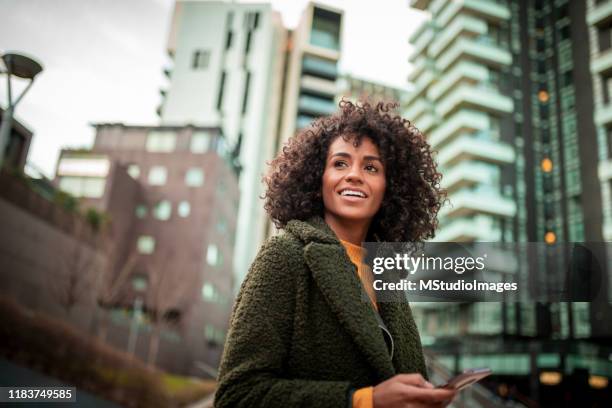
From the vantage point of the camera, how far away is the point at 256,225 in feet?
155

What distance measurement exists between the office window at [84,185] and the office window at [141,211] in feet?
10.9

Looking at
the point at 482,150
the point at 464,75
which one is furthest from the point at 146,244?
the point at 464,75

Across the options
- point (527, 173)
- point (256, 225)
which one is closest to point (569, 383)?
point (527, 173)

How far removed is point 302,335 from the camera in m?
1.55

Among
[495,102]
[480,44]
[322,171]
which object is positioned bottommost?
[322,171]

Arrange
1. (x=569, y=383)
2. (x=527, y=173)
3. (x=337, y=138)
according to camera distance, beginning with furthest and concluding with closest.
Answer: (x=527, y=173) < (x=569, y=383) < (x=337, y=138)

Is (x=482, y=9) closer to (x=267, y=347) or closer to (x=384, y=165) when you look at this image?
(x=384, y=165)

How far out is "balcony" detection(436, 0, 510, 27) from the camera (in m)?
30.9

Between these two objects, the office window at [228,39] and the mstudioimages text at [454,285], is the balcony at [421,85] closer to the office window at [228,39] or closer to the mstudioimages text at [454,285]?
the office window at [228,39]

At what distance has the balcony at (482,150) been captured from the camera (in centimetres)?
2923

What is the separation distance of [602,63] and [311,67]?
37.4 meters

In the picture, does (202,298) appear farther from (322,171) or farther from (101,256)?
(322,171)

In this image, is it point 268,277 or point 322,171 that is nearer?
point 268,277

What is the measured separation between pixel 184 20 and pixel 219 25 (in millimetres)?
3985
